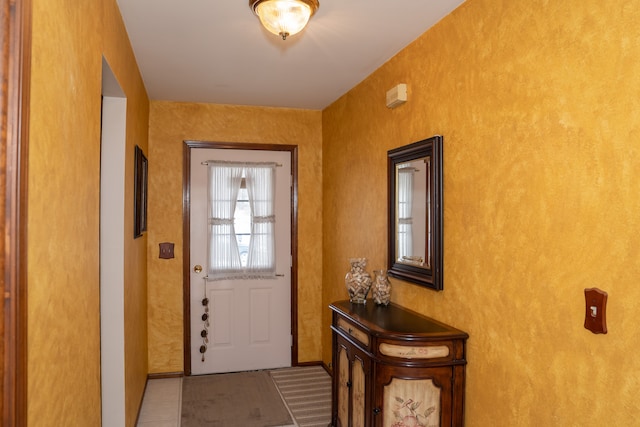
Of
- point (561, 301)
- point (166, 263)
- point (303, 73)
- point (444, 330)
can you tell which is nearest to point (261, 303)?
point (166, 263)

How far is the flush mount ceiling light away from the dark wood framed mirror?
0.92 metres

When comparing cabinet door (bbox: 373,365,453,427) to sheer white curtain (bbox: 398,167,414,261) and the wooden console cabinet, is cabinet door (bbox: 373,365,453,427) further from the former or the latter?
sheer white curtain (bbox: 398,167,414,261)

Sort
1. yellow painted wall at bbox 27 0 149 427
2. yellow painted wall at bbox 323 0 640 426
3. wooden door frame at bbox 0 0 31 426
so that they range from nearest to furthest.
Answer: wooden door frame at bbox 0 0 31 426 < yellow painted wall at bbox 27 0 149 427 < yellow painted wall at bbox 323 0 640 426

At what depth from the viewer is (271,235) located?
4570 mm

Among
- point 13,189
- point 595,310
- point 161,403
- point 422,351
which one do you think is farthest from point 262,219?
point 13,189

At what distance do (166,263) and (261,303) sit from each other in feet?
3.09

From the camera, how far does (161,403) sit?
3.75 meters

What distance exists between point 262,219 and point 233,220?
0.27 meters

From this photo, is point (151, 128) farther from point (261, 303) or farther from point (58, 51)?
point (58, 51)

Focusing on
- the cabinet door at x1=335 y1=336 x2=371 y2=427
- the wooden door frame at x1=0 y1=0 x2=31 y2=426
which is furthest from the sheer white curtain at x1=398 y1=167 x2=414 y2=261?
the wooden door frame at x1=0 y1=0 x2=31 y2=426

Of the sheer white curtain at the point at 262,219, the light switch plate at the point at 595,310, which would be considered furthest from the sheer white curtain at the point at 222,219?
the light switch plate at the point at 595,310

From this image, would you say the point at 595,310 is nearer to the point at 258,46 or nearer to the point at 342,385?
the point at 342,385

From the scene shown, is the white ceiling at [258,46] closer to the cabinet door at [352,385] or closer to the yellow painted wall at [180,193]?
the yellow painted wall at [180,193]

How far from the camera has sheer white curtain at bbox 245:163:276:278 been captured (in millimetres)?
4516
